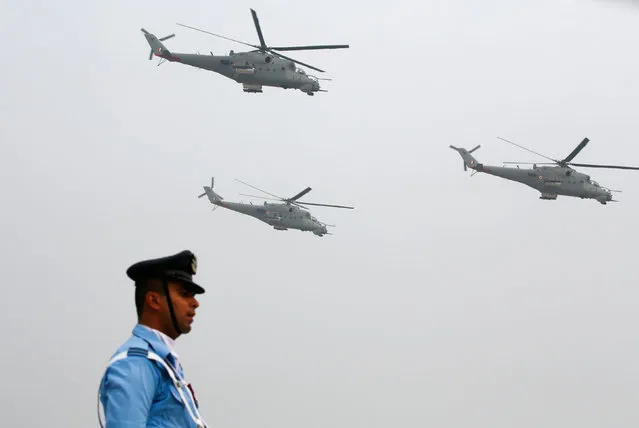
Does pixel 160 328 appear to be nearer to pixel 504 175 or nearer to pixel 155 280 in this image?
pixel 155 280

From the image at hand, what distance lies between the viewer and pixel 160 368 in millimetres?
4590

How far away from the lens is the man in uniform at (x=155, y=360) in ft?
14.1

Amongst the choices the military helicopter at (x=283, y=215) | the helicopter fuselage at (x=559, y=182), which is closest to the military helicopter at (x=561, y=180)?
the helicopter fuselage at (x=559, y=182)

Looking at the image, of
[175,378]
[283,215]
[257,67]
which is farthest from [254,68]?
[175,378]

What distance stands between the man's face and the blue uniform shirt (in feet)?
0.50

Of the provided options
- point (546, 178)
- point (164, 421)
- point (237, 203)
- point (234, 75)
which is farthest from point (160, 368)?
point (237, 203)

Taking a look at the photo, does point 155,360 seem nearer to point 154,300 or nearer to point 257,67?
point 154,300

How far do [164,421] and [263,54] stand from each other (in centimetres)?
3191

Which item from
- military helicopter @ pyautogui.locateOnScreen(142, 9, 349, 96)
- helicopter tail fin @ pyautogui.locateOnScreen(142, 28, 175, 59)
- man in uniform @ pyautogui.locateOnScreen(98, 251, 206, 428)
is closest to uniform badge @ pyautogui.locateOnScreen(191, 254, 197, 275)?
man in uniform @ pyautogui.locateOnScreen(98, 251, 206, 428)

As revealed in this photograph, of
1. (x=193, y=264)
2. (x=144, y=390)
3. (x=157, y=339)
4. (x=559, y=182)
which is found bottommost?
(x=144, y=390)

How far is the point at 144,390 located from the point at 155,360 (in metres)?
0.23

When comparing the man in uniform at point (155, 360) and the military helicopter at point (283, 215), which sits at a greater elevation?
the military helicopter at point (283, 215)

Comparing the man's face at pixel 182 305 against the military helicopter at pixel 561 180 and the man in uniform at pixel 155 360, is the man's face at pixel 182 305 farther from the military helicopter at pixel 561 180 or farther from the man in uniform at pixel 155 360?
the military helicopter at pixel 561 180

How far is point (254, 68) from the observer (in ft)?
116
